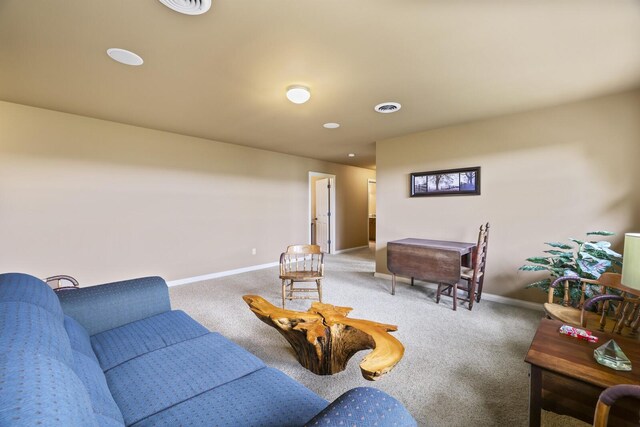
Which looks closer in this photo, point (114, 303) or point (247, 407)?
point (247, 407)

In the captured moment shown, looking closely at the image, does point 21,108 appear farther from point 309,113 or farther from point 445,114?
point 445,114

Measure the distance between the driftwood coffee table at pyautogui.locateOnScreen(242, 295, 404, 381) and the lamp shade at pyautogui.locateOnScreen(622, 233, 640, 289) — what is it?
43.9 inches

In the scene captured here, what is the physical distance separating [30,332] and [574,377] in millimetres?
1996

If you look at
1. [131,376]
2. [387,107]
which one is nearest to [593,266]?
[387,107]

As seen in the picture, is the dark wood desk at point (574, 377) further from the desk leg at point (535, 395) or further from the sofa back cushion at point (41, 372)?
the sofa back cushion at point (41, 372)

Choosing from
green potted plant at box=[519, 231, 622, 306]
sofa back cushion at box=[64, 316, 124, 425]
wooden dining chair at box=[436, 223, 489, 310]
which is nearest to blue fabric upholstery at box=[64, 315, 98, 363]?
sofa back cushion at box=[64, 316, 124, 425]

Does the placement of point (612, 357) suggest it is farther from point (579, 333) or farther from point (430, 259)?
point (430, 259)

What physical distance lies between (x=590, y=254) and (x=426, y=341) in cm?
180

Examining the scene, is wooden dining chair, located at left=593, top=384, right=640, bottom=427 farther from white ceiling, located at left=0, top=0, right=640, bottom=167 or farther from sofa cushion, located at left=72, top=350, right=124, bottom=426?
white ceiling, located at left=0, top=0, right=640, bottom=167

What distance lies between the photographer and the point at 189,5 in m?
1.47

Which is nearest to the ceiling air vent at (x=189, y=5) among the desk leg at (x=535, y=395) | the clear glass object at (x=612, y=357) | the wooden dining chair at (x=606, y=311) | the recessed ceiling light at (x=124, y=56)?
the recessed ceiling light at (x=124, y=56)

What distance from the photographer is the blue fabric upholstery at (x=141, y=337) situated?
4.37 ft

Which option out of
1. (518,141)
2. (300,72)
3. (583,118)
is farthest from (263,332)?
(583,118)

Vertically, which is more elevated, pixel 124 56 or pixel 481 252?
pixel 124 56
